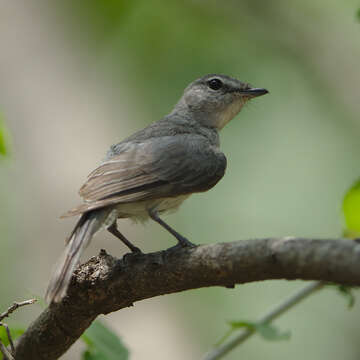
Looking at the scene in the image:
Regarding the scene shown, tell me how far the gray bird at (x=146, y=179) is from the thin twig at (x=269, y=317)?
65 cm

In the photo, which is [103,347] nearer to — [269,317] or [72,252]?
[72,252]

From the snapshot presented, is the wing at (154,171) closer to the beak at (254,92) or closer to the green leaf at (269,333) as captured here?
the beak at (254,92)

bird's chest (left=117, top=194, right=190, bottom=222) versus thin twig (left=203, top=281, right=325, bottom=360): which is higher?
bird's chest (left=117, top=194, right=190, bottom=222)

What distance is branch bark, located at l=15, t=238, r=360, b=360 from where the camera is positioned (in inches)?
89.7

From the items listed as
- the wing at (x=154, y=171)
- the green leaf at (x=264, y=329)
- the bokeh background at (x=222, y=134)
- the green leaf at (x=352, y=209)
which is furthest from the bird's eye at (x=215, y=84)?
the green leaf at (x=352, y=209)

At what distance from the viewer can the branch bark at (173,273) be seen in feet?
7.48

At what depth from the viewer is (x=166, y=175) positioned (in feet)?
14.8

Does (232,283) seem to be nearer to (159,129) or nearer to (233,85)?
(159,129)

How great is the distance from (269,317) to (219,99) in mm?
2957

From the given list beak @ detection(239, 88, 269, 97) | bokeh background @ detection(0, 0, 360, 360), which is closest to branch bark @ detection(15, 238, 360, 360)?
beak @ detection(239, 88, 269, 97)

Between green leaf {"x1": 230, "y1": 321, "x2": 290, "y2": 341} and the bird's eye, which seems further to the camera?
the bird's eye

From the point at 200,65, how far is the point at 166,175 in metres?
5.00

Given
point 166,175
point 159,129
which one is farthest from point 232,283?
point 159,129

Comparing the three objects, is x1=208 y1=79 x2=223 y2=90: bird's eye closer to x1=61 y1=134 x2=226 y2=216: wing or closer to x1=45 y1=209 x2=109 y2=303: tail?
x1=61 y1=134 x2=226 y2=216: wing
